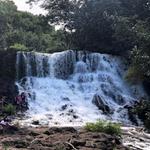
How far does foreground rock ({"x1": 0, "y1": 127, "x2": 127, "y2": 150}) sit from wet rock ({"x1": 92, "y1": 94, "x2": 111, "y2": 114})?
730 cm

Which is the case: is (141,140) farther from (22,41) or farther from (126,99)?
(22,41)

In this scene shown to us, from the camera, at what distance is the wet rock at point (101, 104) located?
70.0 feet

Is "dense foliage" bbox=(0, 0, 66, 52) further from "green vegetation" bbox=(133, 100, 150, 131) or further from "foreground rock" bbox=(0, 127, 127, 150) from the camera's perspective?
"foreground rock" bbox=(0, 127, 127, 150)

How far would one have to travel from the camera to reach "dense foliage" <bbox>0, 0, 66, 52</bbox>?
3850 cm

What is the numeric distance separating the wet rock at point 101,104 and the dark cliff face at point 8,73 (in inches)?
148

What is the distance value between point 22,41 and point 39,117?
23863mm

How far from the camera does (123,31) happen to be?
25125 mm

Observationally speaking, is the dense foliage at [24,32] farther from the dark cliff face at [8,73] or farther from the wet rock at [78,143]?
the wet rock at [78,143]

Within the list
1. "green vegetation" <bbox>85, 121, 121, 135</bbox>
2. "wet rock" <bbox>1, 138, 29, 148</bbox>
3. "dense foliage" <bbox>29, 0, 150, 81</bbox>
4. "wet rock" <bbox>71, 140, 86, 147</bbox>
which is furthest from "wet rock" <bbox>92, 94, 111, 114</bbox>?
"wet rock" <bbox>1, 138, 29, 148</bbox>

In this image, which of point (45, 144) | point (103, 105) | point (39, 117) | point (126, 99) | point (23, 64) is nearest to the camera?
point (45, 144)

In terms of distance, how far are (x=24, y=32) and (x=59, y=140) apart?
33.0 m

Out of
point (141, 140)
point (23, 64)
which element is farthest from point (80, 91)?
point (141, 140)

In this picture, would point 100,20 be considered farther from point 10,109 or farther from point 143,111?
point 10,109

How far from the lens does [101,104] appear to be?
71.7 ft
